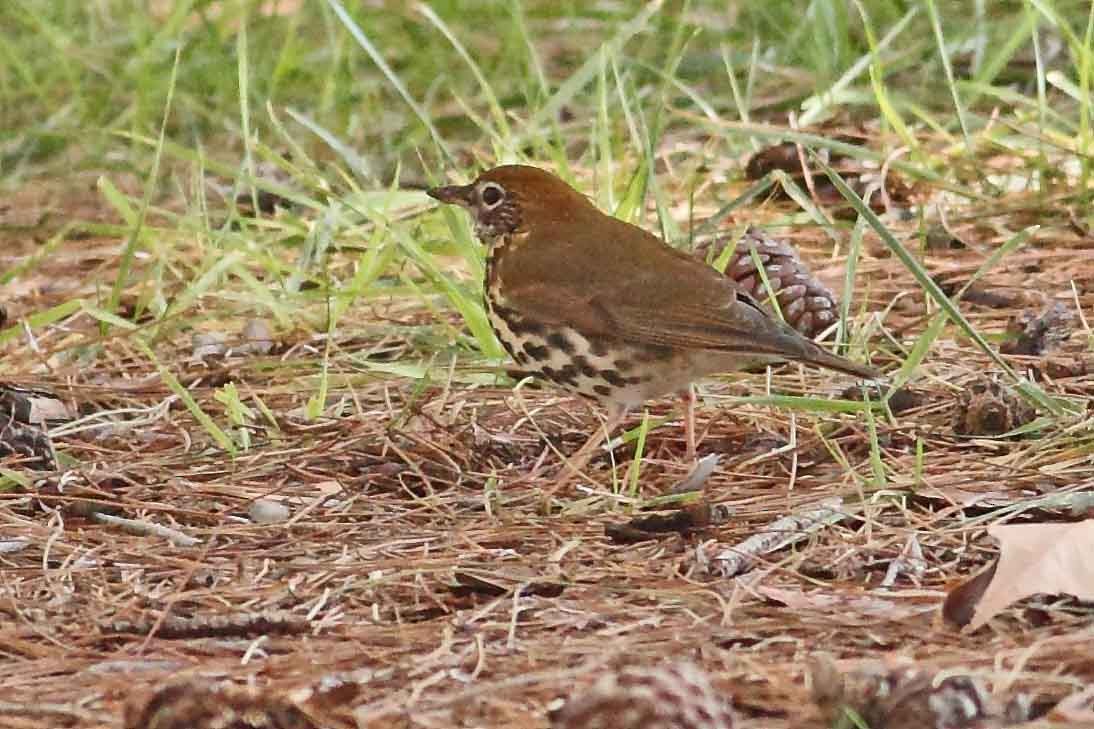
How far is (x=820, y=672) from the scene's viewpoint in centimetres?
208

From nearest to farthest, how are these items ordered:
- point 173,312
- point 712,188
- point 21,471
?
point 21,471
point 173,312
point 712,188

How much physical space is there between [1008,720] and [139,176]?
4104 millimetres

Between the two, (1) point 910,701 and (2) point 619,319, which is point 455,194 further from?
(1) point 910,701

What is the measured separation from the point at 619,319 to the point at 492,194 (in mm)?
519

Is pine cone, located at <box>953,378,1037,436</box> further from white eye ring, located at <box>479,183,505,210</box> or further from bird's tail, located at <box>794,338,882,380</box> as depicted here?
white eye ring, located at <box>479,183,505,210</box>

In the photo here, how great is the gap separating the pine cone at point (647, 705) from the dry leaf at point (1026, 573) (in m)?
0.52

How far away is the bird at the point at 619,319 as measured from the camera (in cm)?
341

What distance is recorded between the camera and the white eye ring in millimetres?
3887

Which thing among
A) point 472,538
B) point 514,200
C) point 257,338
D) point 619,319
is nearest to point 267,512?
point 472,538

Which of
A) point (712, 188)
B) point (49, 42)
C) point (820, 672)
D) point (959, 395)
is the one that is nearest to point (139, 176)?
point (49, 42)

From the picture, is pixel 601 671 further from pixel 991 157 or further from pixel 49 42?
pixel 49 42

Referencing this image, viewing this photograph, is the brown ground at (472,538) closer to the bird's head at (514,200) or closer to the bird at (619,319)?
the bird at (619,319)

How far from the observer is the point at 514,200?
152 inches

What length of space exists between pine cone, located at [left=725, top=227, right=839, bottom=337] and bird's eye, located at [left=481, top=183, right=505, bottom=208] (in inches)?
21.6
